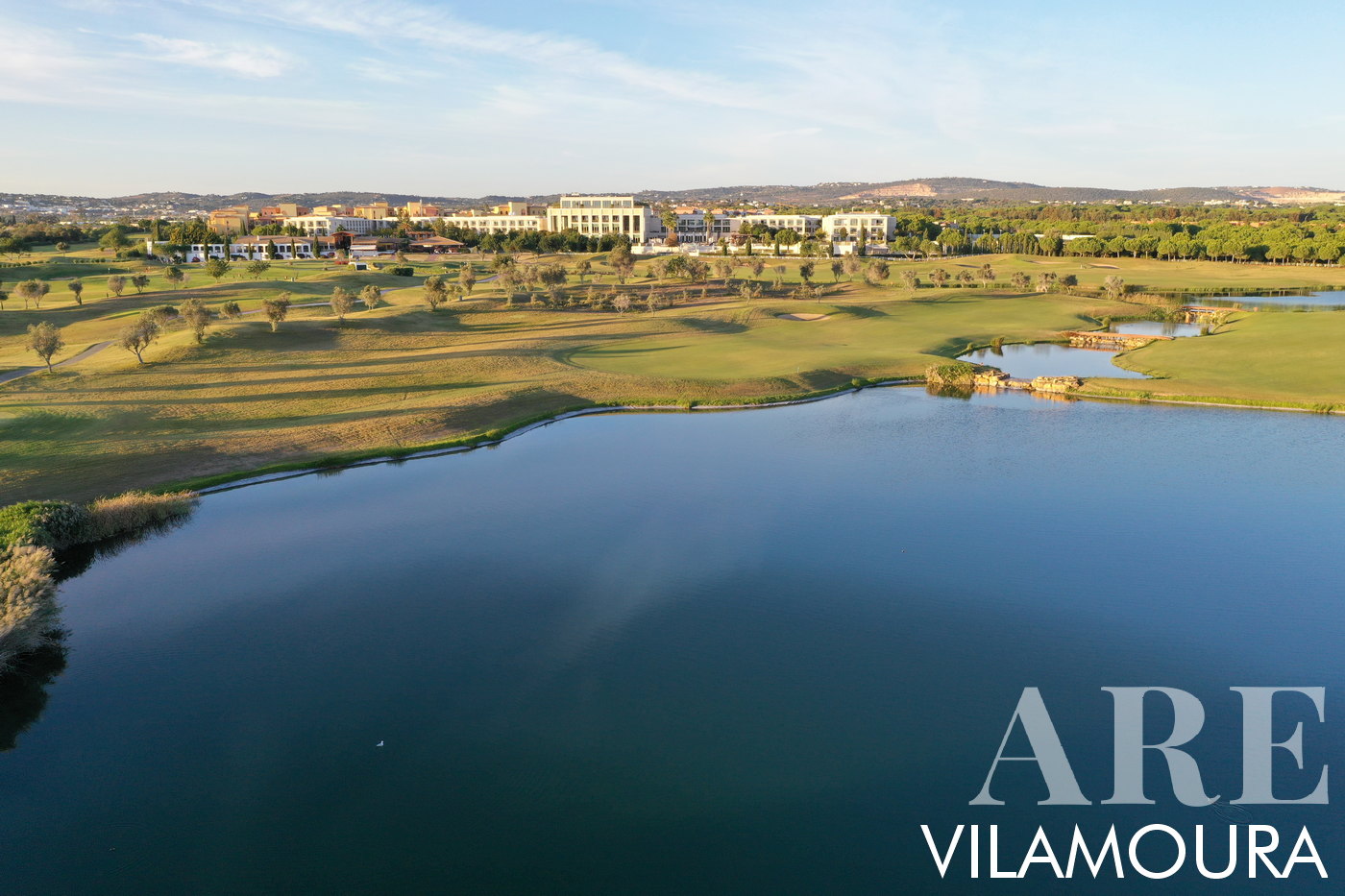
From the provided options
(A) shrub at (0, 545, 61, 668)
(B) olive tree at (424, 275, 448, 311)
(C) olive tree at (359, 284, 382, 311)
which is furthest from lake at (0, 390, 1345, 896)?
(C) olive tree at (359, 284, 382, 311)

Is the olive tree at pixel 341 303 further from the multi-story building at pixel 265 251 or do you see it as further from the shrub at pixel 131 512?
the multi-story building at pixel 265 251

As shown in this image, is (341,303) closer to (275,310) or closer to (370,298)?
(275,310)

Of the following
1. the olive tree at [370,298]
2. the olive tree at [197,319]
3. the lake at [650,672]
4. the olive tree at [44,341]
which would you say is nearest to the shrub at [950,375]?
the lake at [650,672]

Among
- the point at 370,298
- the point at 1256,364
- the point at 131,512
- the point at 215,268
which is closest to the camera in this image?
the point at 131,512

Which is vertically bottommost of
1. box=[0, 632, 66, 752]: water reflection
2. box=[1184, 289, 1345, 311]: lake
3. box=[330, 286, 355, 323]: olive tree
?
box=[0, 632, 66, 752]: water reflection

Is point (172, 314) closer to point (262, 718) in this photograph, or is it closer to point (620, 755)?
point (262, 718)

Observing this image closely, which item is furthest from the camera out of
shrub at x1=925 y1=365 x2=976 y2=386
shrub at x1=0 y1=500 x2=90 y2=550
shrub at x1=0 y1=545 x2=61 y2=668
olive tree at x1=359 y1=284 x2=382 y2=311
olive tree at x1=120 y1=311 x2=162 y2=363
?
olive tree at x1=359 y1=284 x2=382 y2=311

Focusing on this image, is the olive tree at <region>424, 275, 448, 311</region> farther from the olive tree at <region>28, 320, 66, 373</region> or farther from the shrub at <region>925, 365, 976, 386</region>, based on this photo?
the shrub at <region>925, 365, 976, 386</region>

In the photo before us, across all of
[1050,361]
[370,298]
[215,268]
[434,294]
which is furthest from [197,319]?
[1050,361]
